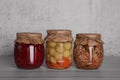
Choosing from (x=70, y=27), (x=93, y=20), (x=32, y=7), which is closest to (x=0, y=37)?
(x=32, y=7)

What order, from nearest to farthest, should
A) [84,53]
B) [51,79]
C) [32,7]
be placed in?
1. [51,79]
2. [84,53]
3. [32,7]

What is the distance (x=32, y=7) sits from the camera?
120 centimetres

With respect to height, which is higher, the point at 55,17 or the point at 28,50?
the point at 55,17

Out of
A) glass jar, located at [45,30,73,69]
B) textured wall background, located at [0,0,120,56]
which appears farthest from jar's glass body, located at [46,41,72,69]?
textured wall background, located at [0,0,120,56]

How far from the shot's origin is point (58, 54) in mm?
909

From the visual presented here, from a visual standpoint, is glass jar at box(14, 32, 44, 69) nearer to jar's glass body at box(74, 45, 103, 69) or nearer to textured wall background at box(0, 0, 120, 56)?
jar's glass body at box(74, 45, 103, 69)

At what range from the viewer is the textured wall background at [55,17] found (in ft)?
3.95

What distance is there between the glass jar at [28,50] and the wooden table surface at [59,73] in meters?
0.03

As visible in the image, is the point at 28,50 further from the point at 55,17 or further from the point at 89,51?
the point at 55,17

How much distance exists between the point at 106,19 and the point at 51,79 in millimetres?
574

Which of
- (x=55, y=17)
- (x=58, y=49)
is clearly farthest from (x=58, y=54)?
(x=55, y=17)

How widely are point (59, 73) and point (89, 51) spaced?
0.13 meters

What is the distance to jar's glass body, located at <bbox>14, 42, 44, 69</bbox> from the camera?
2.90ft

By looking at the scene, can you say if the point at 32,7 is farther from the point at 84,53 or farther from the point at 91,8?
the point at 84,53
